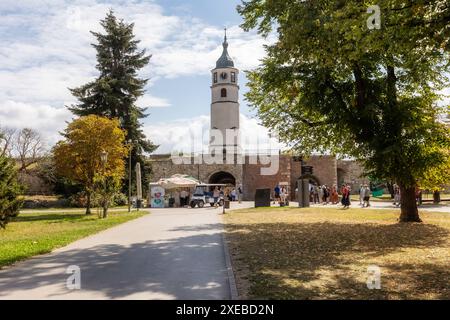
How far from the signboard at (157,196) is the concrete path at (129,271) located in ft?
74.0

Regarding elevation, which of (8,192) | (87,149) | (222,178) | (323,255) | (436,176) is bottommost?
(323,255)

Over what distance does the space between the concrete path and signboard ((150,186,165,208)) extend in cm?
2254

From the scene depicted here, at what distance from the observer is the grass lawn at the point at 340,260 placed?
6352mm

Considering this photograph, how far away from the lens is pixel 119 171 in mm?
27438

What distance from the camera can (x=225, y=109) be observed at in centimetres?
5350

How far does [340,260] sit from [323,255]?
0.69 m

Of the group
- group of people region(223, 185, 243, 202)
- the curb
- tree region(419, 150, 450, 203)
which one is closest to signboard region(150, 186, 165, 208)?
group of people region(223, 185, 243, 202)

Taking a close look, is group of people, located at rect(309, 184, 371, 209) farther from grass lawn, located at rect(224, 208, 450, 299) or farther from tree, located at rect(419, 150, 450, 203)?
grass lawn, located at rect(224, 208, 450, 299)

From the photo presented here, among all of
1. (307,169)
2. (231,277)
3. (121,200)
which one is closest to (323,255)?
(231,277)

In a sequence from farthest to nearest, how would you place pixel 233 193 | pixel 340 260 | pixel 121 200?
pixel 233 193 → pixel 121 200 → pixel 340 260

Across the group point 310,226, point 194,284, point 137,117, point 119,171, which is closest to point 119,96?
point 137,117

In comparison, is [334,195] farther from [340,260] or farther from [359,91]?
[340,260]
